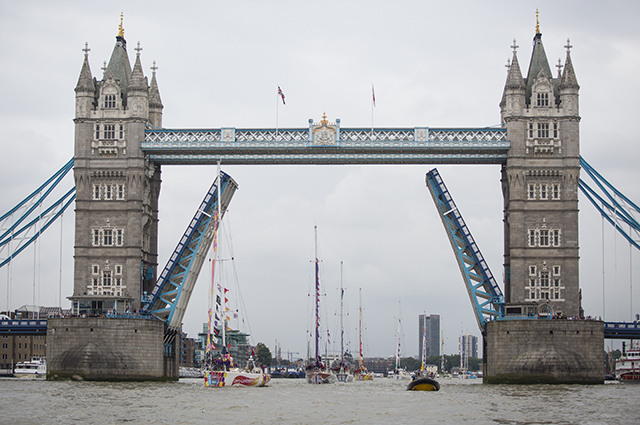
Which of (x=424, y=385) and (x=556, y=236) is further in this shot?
(x=556, y=236)

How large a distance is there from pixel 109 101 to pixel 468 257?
2776 cm

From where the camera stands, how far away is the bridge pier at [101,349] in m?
61.8

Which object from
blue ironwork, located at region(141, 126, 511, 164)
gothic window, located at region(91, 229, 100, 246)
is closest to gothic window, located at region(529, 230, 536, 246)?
blue ironwork, located at region(141, 126, 511, 164)

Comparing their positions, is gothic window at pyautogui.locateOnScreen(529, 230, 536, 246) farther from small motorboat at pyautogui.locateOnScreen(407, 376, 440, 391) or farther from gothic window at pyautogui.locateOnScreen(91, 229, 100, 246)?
gothic window at pyautogui.locateOnScreen(91, 229, 100, 246)

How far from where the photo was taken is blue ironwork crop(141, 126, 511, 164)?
66562mm

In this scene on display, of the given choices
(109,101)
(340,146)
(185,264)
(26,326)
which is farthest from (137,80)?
(26,326)

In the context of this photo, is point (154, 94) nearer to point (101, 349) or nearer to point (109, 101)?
point (109, 101)

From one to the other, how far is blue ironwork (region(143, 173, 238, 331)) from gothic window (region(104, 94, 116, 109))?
9.63m

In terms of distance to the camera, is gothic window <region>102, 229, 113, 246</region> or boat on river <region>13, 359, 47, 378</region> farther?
boat on river <region>13, 359, 47, 378</region>

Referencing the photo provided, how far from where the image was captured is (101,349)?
62031mm

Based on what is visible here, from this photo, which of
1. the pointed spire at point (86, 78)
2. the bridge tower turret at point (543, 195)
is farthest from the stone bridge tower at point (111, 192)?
the bridge tower turret at point (543, 195)

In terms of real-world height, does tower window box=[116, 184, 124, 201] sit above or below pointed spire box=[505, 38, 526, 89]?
below

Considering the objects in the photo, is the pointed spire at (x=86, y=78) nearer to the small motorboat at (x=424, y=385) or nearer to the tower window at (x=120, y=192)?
the tower window at (x=120, y=192)

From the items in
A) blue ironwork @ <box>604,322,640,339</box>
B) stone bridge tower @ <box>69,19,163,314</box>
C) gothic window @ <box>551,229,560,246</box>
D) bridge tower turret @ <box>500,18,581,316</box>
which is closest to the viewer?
bridge tower turret @ <box>500,18,581,316</box>
